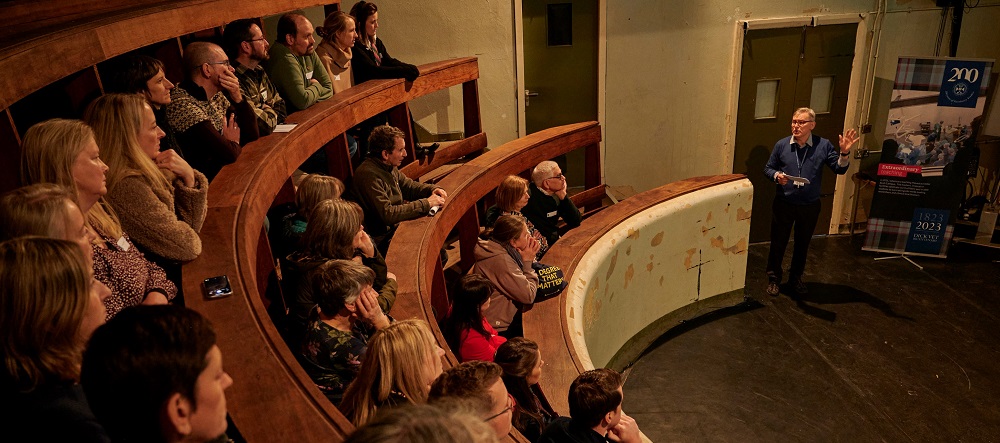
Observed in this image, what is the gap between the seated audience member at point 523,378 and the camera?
8.13 feet

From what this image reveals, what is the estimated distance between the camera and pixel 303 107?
354 centimetres

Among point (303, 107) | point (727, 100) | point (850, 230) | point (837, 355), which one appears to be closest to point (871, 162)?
point (850, 230)

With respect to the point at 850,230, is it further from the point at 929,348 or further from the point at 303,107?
the point at 303,107

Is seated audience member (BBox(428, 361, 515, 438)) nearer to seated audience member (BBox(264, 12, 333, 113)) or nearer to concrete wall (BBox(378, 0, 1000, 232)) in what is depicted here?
seated audience member (BBox(264, 12, 333, 113))

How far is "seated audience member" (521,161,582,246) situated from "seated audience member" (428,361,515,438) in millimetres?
2240

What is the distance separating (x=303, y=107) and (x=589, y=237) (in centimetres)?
182

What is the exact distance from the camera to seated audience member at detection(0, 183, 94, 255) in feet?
4.87

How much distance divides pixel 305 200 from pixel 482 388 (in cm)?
126

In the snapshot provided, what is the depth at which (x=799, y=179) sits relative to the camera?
16.9ft

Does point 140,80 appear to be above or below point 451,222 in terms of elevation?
above

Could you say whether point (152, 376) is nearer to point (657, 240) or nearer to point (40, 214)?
point (40, 214)

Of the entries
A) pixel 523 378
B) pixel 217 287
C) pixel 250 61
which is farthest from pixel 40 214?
pixel 250 61

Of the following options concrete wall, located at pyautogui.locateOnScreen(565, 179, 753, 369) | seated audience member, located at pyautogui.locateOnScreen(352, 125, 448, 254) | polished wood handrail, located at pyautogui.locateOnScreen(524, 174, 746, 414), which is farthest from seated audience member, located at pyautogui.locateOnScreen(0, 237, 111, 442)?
concrete wall, located at pyautogui.locateOnScreen(565, 179, 753, 369)

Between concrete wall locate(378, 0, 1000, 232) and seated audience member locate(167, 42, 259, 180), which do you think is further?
concrete wall locate(378, 0, 1000, 232)
